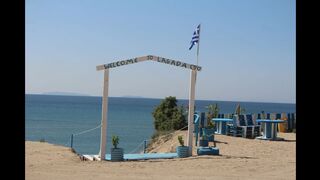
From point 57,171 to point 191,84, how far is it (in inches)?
204

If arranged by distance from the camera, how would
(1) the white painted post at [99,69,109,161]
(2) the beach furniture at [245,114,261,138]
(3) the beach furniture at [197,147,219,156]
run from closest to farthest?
(1) the white painted post at [99,69,109,161] → (3) the beach furniture at [197,147,219,156] → (2) the beach furniture at [245,114,261,138]

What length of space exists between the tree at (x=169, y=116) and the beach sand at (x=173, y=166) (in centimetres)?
740

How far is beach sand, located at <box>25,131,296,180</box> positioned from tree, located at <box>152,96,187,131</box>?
7.40 m

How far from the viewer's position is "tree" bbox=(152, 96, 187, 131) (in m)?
22.5

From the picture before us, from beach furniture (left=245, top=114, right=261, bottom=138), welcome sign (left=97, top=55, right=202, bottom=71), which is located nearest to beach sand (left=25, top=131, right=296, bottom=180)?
welcome sign (left=97, top=55, right=202, bottom=71)

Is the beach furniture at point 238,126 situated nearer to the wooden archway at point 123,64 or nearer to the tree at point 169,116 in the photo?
the tree at point 169,116

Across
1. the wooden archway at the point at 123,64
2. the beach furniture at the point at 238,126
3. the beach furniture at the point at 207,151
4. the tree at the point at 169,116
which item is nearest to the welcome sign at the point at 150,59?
the wooden archway at the point at 123,64

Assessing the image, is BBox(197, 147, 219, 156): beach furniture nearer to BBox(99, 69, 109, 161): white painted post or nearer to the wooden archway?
the wooden archway

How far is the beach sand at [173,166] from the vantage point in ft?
30.2
